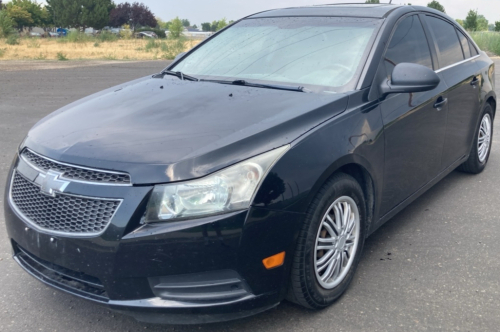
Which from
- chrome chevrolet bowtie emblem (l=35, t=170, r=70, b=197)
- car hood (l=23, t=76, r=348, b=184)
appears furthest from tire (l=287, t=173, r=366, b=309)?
chrome chevrolet bowtie emblem (l=35, t=170, r=70, b=197)

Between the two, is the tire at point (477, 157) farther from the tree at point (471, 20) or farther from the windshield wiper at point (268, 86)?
the tree at point (471, 20)

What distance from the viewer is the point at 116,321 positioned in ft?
8.95

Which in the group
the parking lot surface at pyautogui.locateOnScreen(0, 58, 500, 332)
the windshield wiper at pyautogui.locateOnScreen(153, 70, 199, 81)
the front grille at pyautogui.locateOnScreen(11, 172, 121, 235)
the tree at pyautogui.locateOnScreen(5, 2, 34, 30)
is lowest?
the parking lot surface at pyautogui.locateOnScreen(0, 58, 500, 332)

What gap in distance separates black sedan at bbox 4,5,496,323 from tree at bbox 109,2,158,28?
298 feet

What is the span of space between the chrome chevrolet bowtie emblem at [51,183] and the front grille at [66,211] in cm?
3

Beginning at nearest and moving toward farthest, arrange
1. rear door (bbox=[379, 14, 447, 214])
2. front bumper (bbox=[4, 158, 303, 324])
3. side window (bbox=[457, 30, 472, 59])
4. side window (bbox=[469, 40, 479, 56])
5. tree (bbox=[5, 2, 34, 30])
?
front bumper (bbox=[4, 158, 303, 324])
rear door (bbox=[379, 14, 447, 214])
side window (bbox=[457, 30, 472, 59])
side window (bbox=[469, 40, 479, 56])
tree (bbox=[5, 2, 34, 30])

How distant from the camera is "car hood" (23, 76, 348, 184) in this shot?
2.34 m

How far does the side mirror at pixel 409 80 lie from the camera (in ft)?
10.3

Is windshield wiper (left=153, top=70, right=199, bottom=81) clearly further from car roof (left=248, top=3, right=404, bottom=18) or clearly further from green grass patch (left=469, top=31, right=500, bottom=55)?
green grass patch (left=469, top=31, right=500, bottom=55)

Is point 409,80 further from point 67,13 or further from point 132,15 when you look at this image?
point 132,15

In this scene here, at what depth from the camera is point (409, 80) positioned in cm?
314

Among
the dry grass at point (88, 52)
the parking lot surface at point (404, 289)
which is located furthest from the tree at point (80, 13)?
the parking lot surface at point (404, 289)

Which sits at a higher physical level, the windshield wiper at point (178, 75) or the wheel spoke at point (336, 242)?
the windshield wiper at point (178, 75)

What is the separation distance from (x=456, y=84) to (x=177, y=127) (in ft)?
8.65
